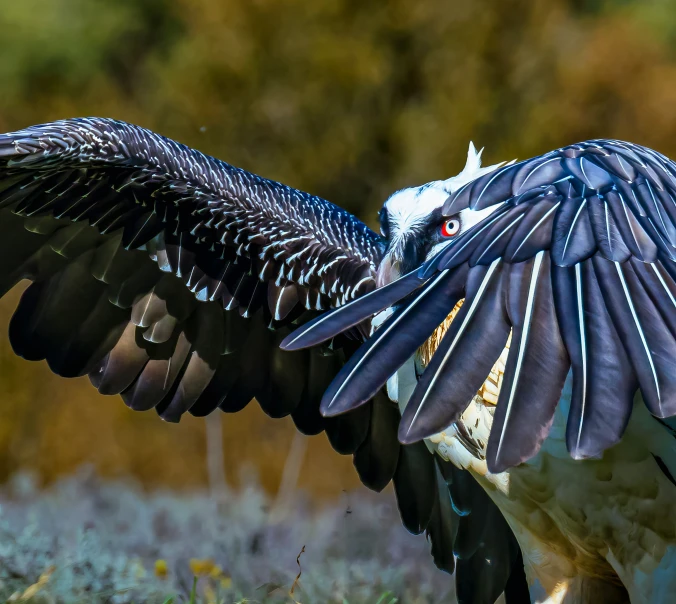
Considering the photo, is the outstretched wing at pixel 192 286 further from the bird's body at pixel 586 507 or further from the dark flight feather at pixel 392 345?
the dark flight feather at pixel 392 345

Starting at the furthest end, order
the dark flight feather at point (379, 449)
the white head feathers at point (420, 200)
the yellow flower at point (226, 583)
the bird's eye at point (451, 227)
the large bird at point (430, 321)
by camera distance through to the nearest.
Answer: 1. the yellow flower at point (226, 583)
2. the dark flight feather at point (379, 449)
3. the white head feathers at point (420, 200)
4. the bird's eye at point (451, 227)
5. the large bird at point (430, 321)

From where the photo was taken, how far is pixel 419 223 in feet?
13.3

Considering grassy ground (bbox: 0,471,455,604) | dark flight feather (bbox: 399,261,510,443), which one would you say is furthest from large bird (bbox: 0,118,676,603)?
grassy ground (bbox: 0,471,455,604)

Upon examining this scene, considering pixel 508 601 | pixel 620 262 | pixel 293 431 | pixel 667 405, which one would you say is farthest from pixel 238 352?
pixel 293 431

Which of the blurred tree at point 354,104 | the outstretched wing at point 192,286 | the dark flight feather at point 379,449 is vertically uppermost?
the blurred tree at point 354,104

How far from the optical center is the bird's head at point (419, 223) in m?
3.96

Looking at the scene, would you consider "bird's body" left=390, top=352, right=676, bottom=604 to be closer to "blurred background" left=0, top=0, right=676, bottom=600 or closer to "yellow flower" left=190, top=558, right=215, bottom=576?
"yellow flower" left=190, top=558, right=215, bottom=576

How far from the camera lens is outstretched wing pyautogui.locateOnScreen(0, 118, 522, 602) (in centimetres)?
411

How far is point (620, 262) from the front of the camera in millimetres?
2596

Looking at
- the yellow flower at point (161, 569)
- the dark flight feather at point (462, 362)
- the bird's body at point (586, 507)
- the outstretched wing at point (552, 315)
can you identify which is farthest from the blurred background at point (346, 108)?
the dark flight feather at point (462, 362)

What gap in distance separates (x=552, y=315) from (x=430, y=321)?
26 cm

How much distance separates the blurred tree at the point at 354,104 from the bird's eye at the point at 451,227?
22.5 feet

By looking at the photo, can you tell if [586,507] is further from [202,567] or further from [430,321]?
[202,567]

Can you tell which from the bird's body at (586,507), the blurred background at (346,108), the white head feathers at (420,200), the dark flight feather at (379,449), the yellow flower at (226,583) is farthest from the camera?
the blurred background at (346,108)
